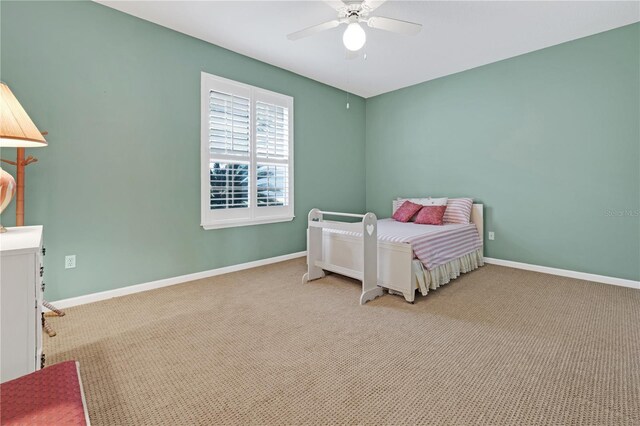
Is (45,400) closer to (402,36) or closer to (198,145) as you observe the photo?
(198,145)

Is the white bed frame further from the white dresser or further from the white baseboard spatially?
the white dresser

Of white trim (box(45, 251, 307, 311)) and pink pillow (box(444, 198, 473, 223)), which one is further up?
pink pillow (box(444, 198, 473, 223))

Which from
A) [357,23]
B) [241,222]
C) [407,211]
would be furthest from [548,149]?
[241,222]

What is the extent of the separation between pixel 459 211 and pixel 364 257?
2.02 meters

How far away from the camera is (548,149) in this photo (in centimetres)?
356

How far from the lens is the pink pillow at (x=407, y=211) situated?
165 inches

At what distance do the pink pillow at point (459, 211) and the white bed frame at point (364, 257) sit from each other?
5.39 feet

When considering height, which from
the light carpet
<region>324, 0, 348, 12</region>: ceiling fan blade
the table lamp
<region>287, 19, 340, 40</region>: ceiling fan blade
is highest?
<region>324, 0, 348, 12</region>: ceiling fan blade

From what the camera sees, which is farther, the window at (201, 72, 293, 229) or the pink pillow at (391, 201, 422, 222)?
the pink pillow at (391, 201, 422, 222)

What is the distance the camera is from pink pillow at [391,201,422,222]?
418 centimetres

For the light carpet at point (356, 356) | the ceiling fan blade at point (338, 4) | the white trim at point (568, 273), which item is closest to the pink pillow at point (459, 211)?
the white trim at point (568, 273)

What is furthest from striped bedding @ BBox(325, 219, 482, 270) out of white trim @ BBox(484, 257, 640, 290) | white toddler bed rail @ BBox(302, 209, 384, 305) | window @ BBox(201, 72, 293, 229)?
window @ BBox(201, 72, 293, 229)

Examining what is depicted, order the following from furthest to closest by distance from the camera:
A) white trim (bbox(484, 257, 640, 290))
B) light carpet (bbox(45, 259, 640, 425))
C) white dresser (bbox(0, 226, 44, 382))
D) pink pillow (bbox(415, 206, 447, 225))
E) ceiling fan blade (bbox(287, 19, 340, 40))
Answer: pink pillow (bbox(415, 206, 447, 225))
white trim (bbox(484, 257, 640, 290))
ceiling fan blade (bbox(287, 19, 340, 40))
light carpet (bbox(45, 259, 640, 425))
white dresser (bbox(0, 226, 44, 382))

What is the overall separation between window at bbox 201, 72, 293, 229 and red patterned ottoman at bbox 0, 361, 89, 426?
2.47 meters
